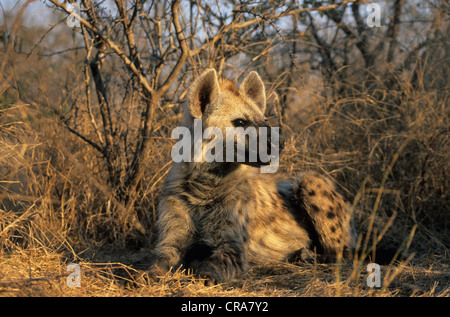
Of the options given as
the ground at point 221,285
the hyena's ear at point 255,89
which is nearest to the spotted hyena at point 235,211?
the hyena's ear at point 255,89

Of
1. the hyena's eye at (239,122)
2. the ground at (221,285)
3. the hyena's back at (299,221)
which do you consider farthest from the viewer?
the hyena's back at (299,221)

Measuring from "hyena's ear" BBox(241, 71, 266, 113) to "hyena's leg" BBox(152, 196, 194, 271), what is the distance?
0.94m

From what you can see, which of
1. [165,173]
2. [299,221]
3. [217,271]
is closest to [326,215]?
[299,221]

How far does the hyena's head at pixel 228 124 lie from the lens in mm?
2686

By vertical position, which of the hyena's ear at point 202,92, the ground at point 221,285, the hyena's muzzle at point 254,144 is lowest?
the ground at point 221,285

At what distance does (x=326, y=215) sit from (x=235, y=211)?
0.69 m

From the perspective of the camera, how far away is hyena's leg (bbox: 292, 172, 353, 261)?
3018 millimetres

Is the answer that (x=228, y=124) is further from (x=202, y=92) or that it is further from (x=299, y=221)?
(x=299, y=221)

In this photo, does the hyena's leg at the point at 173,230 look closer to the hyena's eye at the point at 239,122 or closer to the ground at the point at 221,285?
the ground at the point at 221,285

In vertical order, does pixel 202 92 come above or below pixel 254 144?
above

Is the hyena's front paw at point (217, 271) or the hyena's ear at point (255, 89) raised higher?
the hyena's ear at point (255, 89)

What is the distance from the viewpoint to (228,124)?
2.78 meters

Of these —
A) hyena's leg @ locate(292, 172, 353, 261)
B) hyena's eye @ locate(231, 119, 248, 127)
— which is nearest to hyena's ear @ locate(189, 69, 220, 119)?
hyena's eye @ locate(231, 119, 248, 127)

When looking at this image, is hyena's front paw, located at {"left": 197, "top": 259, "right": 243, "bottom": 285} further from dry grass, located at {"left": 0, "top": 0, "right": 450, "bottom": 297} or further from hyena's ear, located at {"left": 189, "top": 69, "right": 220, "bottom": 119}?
→ hyena's ear, located at {"left": 189, "top": 69, "right": 220, "bottom": 119}
